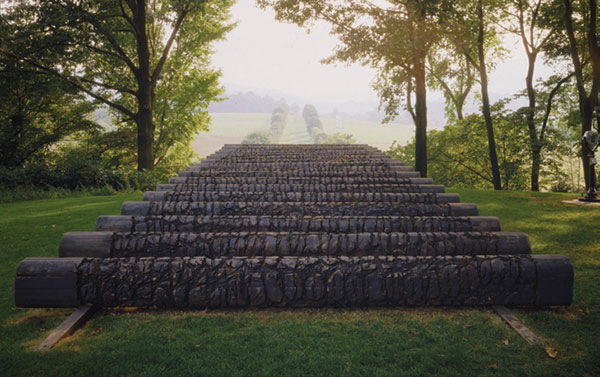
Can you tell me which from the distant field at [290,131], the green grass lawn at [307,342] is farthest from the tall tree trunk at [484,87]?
the distant field at [290,131]

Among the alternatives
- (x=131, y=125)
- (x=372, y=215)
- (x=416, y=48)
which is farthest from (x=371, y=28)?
(x=131, y=125)

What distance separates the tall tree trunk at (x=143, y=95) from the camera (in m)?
13.5

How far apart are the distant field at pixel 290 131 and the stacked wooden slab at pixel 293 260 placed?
191 feet

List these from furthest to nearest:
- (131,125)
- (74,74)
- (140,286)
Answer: (131,125) < (74,74) < (140,286)

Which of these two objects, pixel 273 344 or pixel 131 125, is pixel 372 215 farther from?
pixel 131 125

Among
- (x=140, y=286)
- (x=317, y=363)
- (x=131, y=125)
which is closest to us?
(x=317, y=363)

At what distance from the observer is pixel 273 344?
2645mm

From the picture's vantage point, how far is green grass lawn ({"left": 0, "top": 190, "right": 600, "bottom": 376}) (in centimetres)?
235

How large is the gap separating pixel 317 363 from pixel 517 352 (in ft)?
5.45

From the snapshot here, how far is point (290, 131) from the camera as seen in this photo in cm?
10219

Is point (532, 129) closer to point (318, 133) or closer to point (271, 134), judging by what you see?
point (271, 134)

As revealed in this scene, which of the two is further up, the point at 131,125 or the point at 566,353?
the point at 131,125

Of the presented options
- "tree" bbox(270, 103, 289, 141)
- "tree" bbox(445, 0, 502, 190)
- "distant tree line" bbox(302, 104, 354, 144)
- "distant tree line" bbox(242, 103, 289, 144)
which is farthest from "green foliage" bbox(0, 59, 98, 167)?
"tree" bbox(270, 103, 289, 141)

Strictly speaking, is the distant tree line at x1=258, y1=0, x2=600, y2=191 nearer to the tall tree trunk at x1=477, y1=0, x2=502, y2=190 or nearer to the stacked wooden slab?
the tall tree trunk at x1=477, y1=0, x2=502, y2=190
